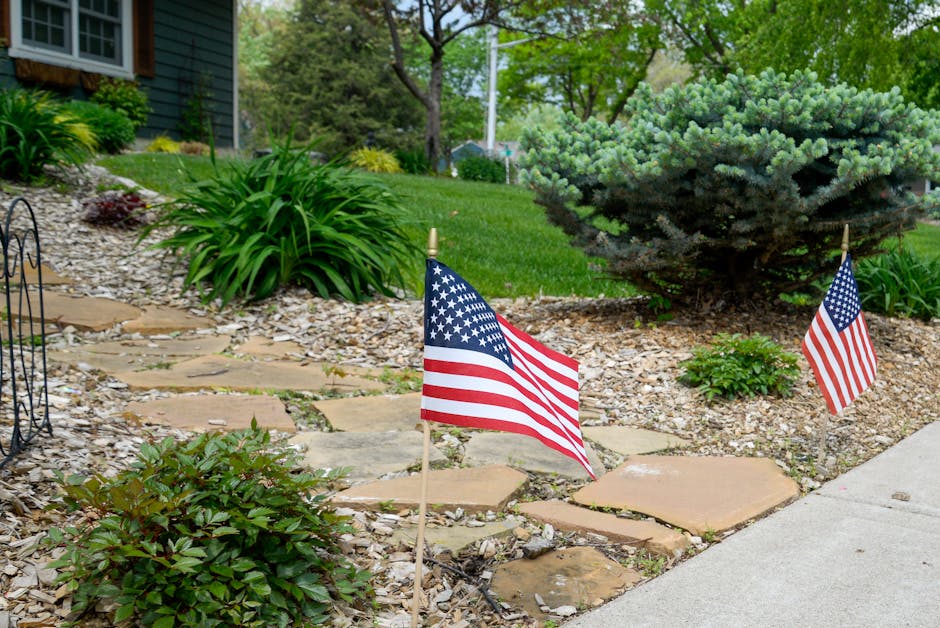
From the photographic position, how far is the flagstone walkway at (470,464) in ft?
10.0

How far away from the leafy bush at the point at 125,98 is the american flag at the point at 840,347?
1245 cm

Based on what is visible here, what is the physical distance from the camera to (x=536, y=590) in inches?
110

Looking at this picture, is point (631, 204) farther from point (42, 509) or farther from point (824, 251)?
point (42, 509)

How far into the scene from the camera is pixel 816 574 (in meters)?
2.92

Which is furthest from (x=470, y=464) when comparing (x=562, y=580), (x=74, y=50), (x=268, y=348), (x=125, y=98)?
(x=74, y=50)

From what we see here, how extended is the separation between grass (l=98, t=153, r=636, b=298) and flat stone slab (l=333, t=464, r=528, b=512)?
8.62 ft

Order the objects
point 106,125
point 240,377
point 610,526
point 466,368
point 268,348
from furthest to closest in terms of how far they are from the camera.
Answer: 1. point 106,125
2. point 268,348
3. point 240,377
4. point 610,526
5. point 466,368

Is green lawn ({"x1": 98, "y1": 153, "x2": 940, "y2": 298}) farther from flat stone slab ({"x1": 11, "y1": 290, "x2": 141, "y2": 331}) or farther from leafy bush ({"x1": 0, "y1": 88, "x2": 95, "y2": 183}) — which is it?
flat stone slab ({"x1": 11, "y1": 290, "x2": 141, "y2": 331})

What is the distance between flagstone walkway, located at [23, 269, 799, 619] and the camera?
305cm

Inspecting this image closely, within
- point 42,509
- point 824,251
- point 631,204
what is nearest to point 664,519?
point 42,509

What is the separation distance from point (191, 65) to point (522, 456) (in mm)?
15158

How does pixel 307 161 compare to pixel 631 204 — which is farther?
pixel 307 161

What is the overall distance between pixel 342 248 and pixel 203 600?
4615 mm

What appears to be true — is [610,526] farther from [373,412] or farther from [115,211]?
[115,211]
